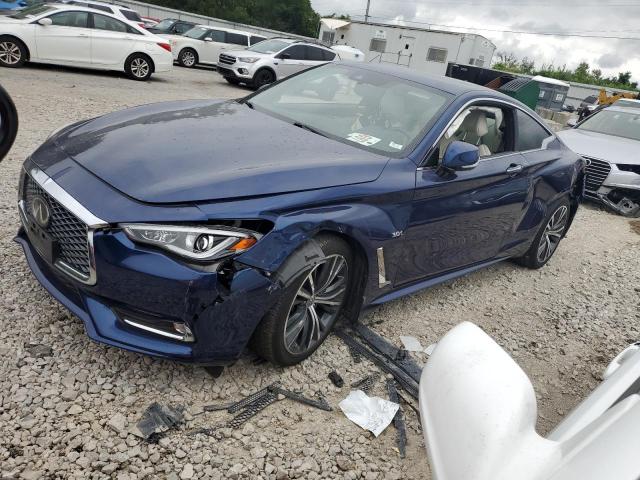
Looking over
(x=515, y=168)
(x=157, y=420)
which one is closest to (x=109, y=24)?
(x=515, y=168)

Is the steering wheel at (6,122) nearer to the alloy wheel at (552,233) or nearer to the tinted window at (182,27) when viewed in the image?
the alloy wheel at (552,233)

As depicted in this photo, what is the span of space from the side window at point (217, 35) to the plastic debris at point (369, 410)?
18.2 m

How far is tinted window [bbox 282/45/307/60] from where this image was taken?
52.3 feet

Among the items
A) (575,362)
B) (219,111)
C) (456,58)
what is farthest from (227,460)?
(456,58)

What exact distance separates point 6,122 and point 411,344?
277 cm

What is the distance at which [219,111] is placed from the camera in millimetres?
3666

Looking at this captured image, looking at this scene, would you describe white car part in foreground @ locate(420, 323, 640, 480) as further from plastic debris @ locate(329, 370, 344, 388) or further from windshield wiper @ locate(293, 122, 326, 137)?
windshield wiper @ locate(293, 122, 326, 137)

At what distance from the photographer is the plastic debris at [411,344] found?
3490 millimetres

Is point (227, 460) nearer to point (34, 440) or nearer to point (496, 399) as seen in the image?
point (34, 440)

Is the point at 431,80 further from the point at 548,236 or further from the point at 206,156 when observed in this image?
the point at 548,236

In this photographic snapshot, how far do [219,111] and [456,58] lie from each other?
3108 centimetres

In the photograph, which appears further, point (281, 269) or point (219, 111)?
point (219, 111)

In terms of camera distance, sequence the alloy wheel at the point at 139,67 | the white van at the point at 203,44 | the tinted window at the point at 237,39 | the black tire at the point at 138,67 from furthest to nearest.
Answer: the tinted window at the point at 237,39 < the white van at the point at 203,44 < the alloy wheel at the point at 139,67 < the black tire at the point at 138,67

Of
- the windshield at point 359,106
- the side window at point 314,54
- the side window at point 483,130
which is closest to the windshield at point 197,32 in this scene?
the side window at point 314,54
